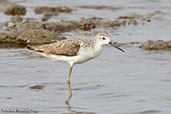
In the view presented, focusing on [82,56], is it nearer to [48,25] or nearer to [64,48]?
[64,48]

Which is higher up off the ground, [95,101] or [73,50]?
[73,50]

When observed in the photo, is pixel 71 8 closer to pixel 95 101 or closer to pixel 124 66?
pixel 124 66

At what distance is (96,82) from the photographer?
918 cm

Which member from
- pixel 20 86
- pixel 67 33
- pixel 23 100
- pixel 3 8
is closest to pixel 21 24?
pixel 67 33

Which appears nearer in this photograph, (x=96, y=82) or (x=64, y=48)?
(x=64, y=48)

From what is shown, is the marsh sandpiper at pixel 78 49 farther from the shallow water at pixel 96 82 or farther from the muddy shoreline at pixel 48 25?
the muddy shoreline at pixel 48 25

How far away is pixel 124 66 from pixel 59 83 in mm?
1856

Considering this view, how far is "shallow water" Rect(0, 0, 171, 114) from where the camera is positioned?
772 cm

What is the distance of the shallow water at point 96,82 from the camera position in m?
7.72

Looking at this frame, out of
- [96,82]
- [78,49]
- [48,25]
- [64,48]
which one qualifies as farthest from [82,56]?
[48,25]

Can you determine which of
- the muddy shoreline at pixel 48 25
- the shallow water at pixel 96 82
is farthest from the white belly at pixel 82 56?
the muddy shoreline at pixel 48 25

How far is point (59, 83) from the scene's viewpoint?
30.4ft

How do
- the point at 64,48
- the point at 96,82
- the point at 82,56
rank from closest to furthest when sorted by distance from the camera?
1. the point at 82,56
2. the point at 64,48
3. the point at 96,82

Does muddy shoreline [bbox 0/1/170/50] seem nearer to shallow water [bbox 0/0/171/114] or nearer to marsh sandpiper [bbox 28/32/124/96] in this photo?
shallow water [bbox 0/0/171/114]
